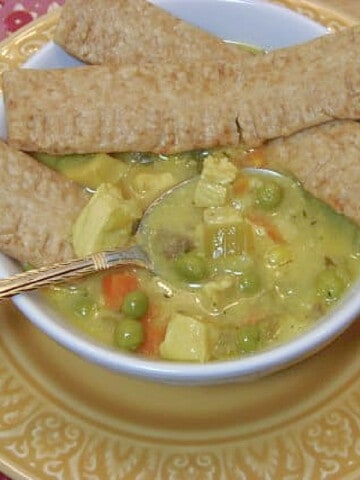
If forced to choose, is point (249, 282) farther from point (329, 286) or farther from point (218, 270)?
point (329, 286)

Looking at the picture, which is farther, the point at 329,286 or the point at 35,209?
the point at 35,209

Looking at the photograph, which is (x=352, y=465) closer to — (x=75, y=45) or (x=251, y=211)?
→ (x=251, y=211)

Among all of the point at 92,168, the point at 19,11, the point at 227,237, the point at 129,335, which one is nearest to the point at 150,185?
the point at 92,168

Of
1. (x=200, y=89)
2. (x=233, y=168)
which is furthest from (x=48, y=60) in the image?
(x=233, y=168)

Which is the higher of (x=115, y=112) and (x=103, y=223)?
(x=115, y=112)

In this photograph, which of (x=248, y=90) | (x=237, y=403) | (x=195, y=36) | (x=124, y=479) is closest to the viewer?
(x=124, y=479)

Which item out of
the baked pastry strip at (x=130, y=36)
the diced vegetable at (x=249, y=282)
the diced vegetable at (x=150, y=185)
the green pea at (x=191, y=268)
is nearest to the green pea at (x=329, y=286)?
the diced vegetable at (x=249, y=282)

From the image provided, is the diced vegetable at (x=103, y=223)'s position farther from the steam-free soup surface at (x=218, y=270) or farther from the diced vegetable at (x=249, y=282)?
the diced vegetable at (x=249, y=282)
